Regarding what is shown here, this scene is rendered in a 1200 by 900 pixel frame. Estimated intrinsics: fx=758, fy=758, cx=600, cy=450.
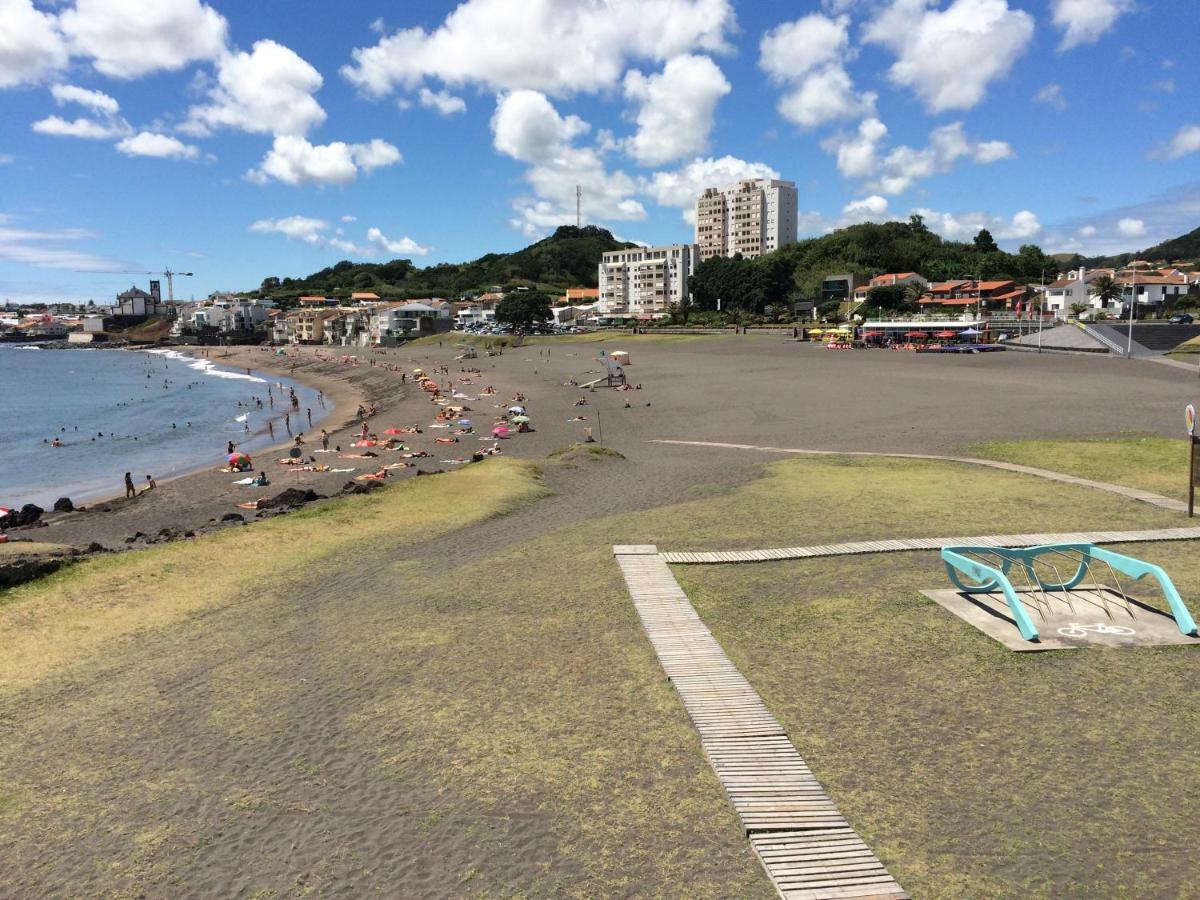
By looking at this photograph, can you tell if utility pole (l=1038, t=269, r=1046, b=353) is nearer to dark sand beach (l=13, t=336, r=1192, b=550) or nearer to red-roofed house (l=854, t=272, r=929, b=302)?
dark sand beach (l=13, t=336, r=1192, b=550)

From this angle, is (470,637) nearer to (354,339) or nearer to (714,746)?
(714,746)

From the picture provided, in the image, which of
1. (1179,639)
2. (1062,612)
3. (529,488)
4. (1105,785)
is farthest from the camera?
(529,488)

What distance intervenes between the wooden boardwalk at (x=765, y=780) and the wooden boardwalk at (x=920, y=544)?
2839mm

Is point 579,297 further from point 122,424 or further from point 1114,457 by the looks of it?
point 1114,457

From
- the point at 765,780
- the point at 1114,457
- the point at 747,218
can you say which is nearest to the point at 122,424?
the point at 1114,457

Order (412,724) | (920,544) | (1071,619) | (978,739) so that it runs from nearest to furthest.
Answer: (978,739)
(412,724)
(1071,619)
(920,544)

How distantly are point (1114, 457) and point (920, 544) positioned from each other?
466 inches

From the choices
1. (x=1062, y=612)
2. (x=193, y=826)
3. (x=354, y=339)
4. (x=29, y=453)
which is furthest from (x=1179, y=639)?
(x=354, y=339)

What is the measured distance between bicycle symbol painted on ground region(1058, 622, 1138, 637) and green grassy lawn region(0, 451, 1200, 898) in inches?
25.2

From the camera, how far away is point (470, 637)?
10.6 meters

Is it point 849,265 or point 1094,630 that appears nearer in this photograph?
point 1094,630

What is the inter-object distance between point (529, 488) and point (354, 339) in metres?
130

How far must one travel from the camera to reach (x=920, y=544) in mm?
13773

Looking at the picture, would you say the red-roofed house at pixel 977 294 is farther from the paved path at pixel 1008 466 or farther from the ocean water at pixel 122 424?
the paved path at pixel 1008 466
